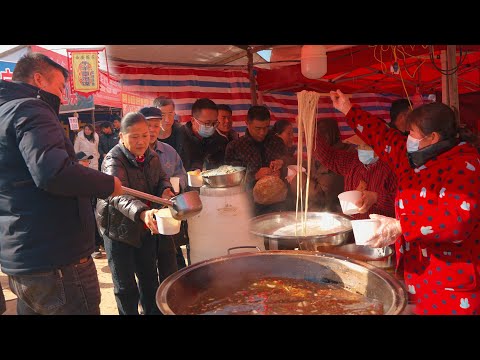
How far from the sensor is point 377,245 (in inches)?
72.7


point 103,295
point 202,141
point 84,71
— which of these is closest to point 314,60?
point 202,141

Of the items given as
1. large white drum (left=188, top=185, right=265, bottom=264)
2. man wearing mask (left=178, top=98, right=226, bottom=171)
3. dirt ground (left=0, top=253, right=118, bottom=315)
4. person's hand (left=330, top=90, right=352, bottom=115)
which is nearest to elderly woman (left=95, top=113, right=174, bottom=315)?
large white drum (left=188, top=185, right=265, bottom=264)

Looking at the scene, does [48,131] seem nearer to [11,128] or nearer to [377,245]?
[11,128]

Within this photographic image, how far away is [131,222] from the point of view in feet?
9.12

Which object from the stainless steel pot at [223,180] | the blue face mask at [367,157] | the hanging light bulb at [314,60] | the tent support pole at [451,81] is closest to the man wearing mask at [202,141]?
the stainless steel pot at [223,180]

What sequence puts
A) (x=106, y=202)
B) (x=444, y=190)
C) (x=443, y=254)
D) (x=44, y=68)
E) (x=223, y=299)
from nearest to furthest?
(x=444, y=190)
(x=443, y=254)
(x=223, y=299)
(x=44, y=68)
(x=106, y=202)

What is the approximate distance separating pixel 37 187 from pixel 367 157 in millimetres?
2234

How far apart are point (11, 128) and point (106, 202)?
1013 mm

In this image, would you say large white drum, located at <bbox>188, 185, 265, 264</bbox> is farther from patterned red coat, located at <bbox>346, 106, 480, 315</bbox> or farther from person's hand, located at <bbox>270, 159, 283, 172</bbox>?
patterned red coat, located at <bbox>346, 106, 480, 315</bbox>

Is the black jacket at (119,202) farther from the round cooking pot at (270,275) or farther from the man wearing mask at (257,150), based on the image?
the man wearing mask at (257,150)

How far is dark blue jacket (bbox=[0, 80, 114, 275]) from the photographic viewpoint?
1.89 meters

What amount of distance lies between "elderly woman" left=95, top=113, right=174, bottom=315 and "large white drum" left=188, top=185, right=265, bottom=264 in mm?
436

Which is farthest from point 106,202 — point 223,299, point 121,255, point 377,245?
point 377,245

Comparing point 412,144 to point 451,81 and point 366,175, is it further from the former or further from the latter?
point 451,81
